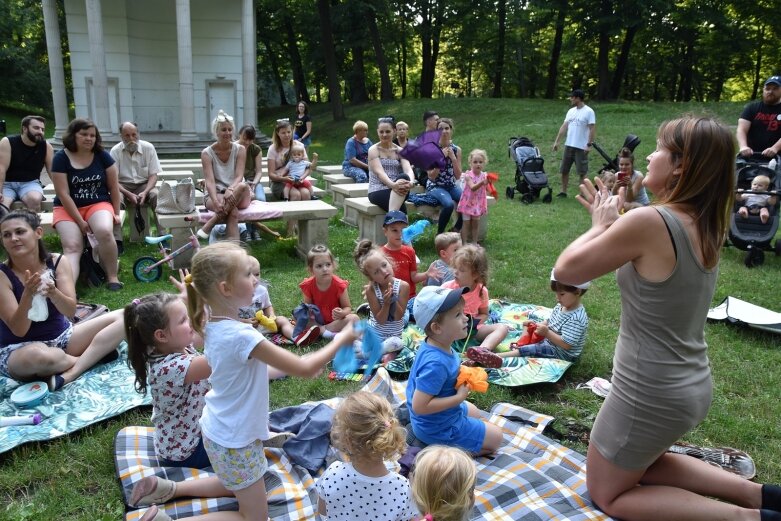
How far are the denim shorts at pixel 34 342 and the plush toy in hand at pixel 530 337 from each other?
350cm

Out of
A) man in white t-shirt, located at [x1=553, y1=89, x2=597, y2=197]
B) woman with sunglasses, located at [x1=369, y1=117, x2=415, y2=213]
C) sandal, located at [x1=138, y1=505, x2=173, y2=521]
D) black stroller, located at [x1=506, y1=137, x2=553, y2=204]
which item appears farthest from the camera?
man in white t-shirt, located at [x1=553, y1=89, x2=597, y2=197]

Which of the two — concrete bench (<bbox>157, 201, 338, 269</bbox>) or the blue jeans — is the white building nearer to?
concrete bench (<bbox>157, 201, 338, 269</bbox>)

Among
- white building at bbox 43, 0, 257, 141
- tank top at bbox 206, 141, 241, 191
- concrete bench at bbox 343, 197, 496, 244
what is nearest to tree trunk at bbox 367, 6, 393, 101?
white building at bbox 43, 0, 257, 141

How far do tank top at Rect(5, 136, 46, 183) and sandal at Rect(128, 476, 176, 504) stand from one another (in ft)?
19.0

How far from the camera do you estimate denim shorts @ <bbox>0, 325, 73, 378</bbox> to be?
4.04 meters

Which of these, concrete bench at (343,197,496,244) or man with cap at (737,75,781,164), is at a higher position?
man with cap at (737,75,781,164)

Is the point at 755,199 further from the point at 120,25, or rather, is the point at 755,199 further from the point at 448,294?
the point at 120,25

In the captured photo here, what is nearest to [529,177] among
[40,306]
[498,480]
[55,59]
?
[498,480]

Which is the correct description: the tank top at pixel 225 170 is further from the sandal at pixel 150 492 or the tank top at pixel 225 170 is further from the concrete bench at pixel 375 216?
the sandal at pixel 150 492

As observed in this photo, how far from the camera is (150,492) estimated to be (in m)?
2.82

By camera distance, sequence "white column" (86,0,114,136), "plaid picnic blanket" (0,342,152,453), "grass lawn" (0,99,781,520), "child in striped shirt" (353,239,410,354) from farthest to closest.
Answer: "white column" (86,0,114,136), "child in striped shirt" (353,239,410,354), "plaid picnic blanket" (0,342,152,453), "grass lawn" (0,99,781,520)

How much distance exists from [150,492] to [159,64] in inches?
905

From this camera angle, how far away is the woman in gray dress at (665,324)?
243 cm

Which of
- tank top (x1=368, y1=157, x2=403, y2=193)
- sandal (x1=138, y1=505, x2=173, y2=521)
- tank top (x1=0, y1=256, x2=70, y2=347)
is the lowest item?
sandal (x1=138, y1=505, x2=173, y2=521)
